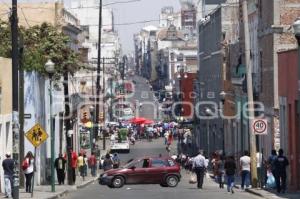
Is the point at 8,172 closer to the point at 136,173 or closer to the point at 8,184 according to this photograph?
the point at 8,184

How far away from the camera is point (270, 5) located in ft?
175

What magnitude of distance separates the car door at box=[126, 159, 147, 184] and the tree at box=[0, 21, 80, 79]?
6.55m

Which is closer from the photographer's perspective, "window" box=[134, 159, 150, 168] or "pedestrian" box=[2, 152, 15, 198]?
"pedestrian" box=[2, 152, 15, 198]

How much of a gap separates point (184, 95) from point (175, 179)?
257 feet

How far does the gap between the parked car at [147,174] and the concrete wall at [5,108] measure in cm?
576

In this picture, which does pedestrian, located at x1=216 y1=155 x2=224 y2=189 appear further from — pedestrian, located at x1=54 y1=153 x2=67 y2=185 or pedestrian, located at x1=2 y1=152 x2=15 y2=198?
pedestrian, located at x1=2 y1=152 x2=15 y2=198

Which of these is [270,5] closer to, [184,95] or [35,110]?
[35,110]

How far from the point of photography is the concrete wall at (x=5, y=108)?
40375 millimetres

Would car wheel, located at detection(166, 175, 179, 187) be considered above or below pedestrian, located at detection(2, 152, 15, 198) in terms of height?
below

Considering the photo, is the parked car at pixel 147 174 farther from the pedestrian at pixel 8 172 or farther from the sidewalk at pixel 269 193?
the pedestrian at pixel 8 172

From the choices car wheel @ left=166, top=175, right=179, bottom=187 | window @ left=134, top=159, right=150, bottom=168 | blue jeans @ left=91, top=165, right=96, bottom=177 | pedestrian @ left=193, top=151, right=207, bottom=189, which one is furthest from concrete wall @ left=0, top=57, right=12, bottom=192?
blue jeans @ left=91, top=165, right=96, bottom=177

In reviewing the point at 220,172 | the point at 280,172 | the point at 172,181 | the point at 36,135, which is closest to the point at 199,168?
the point at 220,172

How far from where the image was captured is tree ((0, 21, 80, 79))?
48.2 m

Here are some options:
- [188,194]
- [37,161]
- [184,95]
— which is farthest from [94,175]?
[184,95]
